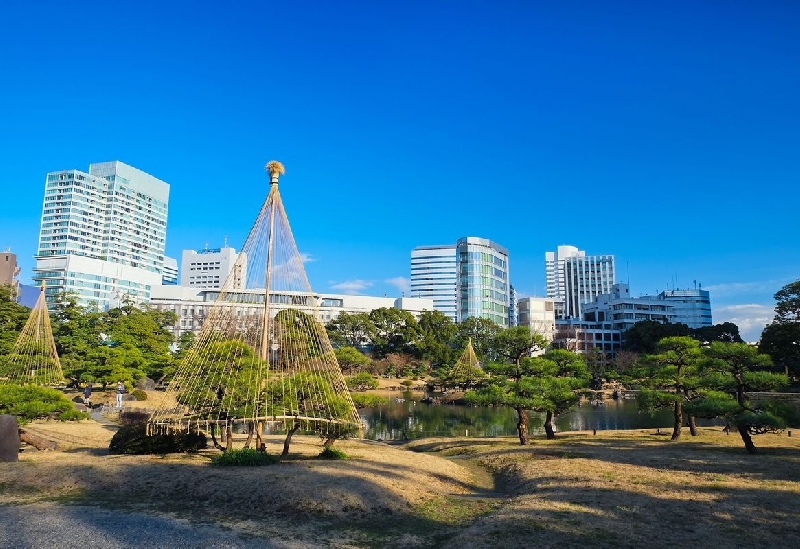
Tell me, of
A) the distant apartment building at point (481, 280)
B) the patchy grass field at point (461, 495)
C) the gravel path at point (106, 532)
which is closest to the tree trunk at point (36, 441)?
the patchy grass field at point (461, 495)

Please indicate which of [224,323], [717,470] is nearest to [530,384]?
[717,470]

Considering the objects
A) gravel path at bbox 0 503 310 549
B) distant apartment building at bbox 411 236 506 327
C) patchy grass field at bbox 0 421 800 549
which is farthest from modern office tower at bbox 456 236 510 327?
gravel path at bbox 0 503 310 549

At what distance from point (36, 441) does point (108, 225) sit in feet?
522

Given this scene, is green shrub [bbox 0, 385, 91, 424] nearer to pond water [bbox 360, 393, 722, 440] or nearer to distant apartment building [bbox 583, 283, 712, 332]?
pond water [bbox 360, 393, 722, 440]

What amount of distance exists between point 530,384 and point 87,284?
11576 cm

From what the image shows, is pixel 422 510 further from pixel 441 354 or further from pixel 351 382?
pixel 441 354

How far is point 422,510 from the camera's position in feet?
42.9

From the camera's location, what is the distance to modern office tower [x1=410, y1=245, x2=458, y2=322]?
488 ft

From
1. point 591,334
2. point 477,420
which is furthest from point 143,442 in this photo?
point 591,334

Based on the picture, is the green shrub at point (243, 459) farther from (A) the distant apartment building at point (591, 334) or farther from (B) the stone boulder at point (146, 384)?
(A) the distant apartment building at point (591, 334)

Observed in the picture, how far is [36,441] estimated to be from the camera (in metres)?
20.8

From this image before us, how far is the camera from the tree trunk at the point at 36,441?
20594 mm

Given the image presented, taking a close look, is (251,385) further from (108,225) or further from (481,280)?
(108,225)

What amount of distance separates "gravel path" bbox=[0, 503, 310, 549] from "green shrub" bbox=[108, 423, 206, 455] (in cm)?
679
